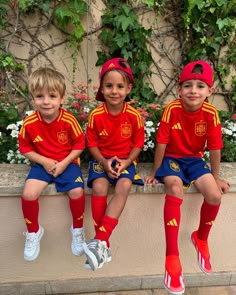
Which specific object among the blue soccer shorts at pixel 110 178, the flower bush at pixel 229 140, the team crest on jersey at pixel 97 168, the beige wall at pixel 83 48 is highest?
the beige wall at pixel 83 48

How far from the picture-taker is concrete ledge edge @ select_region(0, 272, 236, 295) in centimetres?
238

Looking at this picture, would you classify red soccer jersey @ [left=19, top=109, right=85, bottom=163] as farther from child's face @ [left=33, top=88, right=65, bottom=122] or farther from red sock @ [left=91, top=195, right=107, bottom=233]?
red sock @ [left=91, top=195, right=107, bottom=233]

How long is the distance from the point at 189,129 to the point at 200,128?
7 centimetres

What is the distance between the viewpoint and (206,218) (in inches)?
83.6

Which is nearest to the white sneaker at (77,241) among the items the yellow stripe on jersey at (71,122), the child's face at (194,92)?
the yellow stripe on jersey at (71,122)

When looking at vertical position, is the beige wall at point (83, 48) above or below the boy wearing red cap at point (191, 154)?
above

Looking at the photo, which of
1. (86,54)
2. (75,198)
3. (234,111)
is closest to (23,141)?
(75,198)

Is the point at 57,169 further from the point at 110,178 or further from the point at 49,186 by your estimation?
the point at 110,178

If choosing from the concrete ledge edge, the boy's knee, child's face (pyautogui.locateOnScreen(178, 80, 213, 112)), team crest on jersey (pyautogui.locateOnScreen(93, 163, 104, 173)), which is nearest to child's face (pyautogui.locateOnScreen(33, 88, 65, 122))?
Answer: team crest on jersey (pyautogui.locateOnScreen(93, 163, 104, 173))

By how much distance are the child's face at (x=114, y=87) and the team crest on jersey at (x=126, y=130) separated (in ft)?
0.55

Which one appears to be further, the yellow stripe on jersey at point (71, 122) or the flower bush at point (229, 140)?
the flower bush at point (229, 140)

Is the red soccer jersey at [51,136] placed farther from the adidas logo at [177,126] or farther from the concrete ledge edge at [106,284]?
the concrete ledge edge at [106,284]

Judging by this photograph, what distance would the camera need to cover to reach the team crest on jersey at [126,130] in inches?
86.9

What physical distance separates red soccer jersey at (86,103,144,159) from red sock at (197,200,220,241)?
60cm
